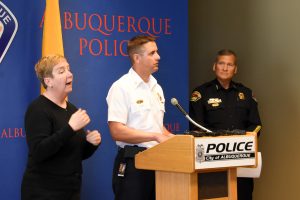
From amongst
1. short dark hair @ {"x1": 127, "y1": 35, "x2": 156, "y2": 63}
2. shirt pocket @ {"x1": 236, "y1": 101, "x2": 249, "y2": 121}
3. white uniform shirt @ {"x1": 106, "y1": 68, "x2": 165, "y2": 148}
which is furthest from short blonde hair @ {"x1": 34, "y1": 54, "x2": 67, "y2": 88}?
shirt pocket @ {"x1": 236, "y1": 101, "x2": 249, "y2": 121}

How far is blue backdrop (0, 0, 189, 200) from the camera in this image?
3.63 m

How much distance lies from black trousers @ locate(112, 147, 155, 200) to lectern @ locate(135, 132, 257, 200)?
203 millimetres

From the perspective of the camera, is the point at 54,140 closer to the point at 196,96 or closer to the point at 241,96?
the point at 196,96

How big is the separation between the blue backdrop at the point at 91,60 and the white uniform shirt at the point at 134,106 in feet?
2.32

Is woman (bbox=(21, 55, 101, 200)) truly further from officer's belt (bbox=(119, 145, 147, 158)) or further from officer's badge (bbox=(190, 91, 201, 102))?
officer's badge (bbox=(190, 91, 201, 102))

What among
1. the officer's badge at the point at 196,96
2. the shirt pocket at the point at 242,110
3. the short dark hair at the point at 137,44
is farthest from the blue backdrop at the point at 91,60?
the short dark hair at the point at 137,44

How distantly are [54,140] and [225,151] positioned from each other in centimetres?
88

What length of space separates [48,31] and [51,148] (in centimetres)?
117

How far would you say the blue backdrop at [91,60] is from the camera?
363cm

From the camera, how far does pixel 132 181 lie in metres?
3.20

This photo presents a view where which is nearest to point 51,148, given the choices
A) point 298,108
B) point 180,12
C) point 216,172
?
point 216,172

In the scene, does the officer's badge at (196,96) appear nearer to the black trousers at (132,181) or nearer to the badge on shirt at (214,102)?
the badge on shirt at (214,102)

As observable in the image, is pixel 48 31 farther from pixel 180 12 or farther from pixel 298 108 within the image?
pixel 298 108

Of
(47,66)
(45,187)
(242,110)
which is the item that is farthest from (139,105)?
(242,110)
